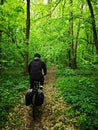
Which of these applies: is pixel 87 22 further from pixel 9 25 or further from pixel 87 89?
pixel 9 25

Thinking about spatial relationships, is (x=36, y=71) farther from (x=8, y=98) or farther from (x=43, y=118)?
(x=8, y=98)

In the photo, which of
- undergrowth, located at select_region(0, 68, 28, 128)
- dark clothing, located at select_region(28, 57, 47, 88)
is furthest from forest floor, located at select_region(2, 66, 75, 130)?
dark clothing, located at select_region(28, 57, 47, 88)

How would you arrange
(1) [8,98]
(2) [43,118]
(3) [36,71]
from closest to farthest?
1. (2) [43,118]
2. (3) [36,71]
3. (1) [8,98]

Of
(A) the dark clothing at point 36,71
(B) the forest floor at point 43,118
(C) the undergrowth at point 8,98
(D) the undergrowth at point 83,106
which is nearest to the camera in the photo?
(D) the undergrowth at point 83,106

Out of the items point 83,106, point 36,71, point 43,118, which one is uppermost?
point 36,71

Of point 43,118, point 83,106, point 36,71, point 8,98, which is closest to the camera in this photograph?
point 43,118

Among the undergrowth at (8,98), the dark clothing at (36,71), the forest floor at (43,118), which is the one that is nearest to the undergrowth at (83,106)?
the forest floor at (43,118)

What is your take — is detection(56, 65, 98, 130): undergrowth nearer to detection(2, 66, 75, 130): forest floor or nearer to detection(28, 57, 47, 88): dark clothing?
detection(2, 66, 75, 130): forest floor

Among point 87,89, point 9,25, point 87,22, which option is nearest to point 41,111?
point 87,89

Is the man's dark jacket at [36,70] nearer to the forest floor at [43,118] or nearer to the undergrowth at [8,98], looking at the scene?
the forest floor at [43,118]

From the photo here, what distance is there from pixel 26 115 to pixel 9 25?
25.7 ft

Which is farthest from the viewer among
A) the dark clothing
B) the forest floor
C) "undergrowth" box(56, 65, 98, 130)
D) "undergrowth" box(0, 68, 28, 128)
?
the dark clothing

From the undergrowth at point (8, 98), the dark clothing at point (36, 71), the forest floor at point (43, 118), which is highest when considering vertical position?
the dark clothing at point (36, 71)

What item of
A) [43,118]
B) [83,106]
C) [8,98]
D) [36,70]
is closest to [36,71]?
[36,70]
